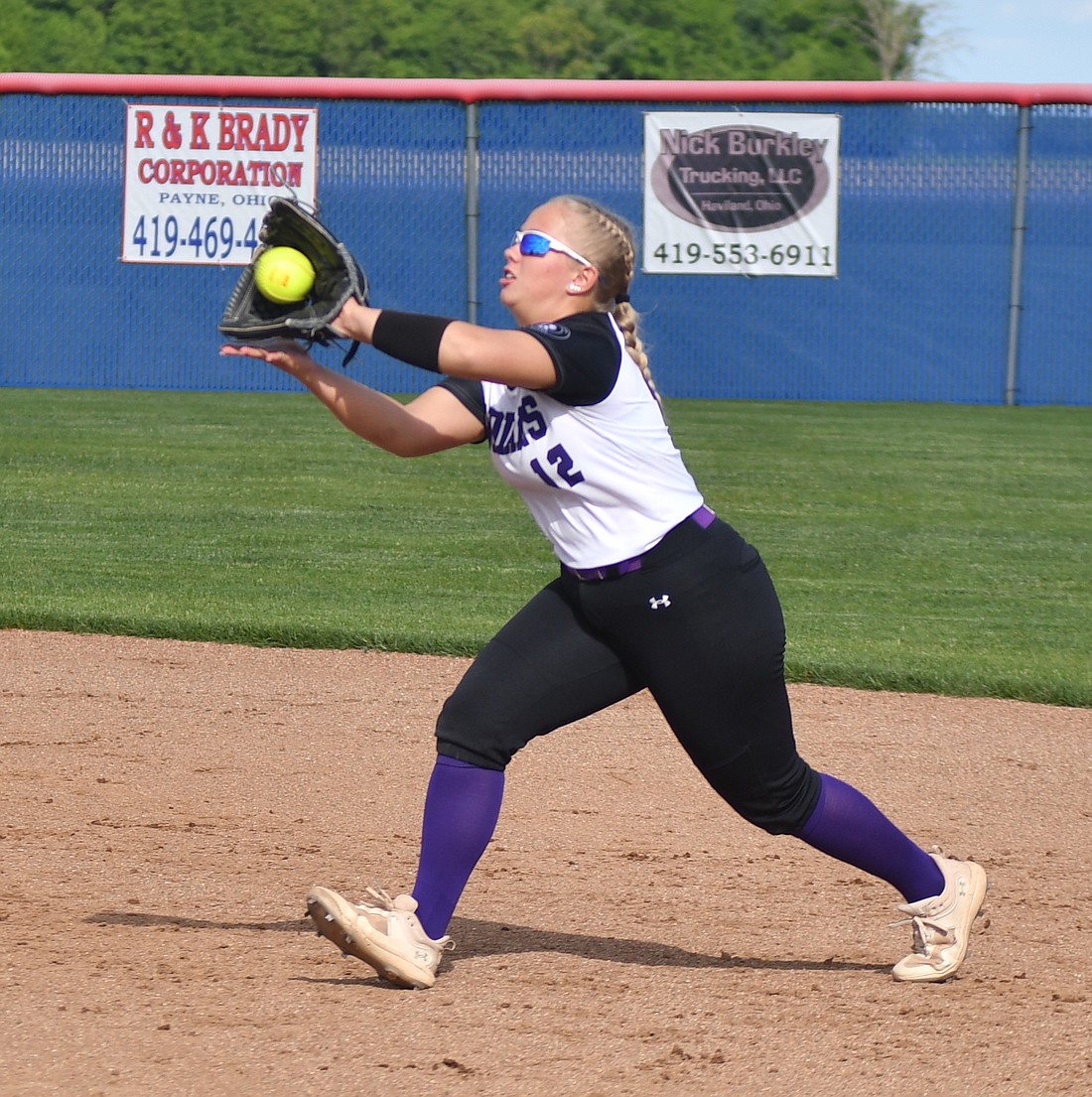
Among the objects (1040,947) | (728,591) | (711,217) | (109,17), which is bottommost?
(1040,947)

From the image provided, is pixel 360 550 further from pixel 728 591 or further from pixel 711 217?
pixel 711 217

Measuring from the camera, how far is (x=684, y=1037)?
3.22 m

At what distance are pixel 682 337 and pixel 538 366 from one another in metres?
12.6

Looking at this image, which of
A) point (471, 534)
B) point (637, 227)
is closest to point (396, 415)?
point (471, 534)

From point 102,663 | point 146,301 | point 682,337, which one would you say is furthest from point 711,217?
point 102,663

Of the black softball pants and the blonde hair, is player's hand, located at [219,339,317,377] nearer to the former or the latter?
the blonde hair

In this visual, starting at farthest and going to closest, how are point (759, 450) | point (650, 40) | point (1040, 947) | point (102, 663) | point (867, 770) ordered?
point (650, 40) → point (759, 450) → point (102, 663) → point (867, 770) → point (1040, 947)

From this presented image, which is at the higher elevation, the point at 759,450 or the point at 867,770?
the point at 759,450

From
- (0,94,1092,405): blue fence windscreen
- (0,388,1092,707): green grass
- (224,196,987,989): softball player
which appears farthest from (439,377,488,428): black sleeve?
(0,94,1092,405): blue fence windscreen

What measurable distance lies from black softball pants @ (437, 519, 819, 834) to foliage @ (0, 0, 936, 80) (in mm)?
49420

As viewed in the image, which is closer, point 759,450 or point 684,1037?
point 684,1037

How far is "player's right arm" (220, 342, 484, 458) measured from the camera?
3.28 m

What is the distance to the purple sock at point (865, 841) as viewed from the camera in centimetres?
353

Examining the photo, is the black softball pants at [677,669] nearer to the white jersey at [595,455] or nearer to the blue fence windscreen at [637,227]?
the white jersey at [595,455]
